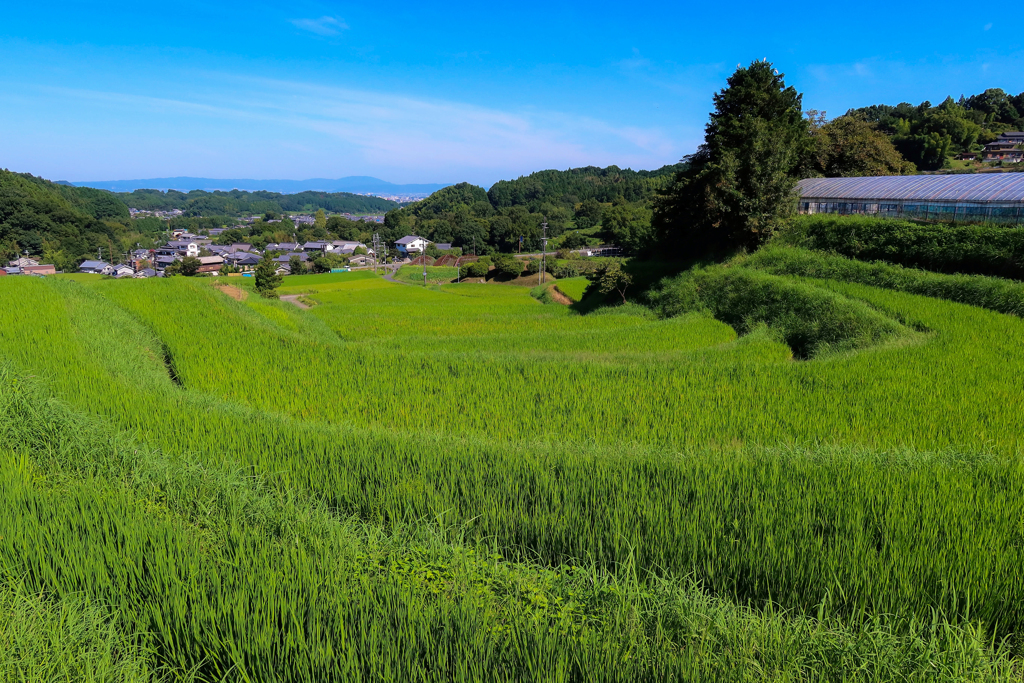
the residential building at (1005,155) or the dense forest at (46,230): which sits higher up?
the residential building at (1005,155)

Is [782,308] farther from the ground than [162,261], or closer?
closer

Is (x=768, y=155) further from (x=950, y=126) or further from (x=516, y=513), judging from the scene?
(x=950, y=126)

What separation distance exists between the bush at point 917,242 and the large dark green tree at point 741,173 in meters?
1.40

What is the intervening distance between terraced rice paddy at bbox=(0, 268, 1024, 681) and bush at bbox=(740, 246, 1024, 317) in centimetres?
410

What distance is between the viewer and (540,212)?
10719cm

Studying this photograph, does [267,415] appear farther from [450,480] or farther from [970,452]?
[970,452]

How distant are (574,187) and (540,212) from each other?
126 feet

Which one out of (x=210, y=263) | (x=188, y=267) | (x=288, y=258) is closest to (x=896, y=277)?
(x=188, y=267)

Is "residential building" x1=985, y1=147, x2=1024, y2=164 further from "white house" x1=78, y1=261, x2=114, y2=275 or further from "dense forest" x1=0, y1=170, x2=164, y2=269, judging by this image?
"dense forest" x1=0, y1=170, x2=164, y2=269

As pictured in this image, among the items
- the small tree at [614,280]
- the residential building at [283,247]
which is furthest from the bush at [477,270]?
the residential building at [283,247]

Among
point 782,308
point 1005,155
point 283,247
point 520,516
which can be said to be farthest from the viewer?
point 283,247

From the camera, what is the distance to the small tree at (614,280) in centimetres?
2417

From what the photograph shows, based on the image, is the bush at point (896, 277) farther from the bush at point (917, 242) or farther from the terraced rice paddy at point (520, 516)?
the terraced rice paddy at point (520, 516)

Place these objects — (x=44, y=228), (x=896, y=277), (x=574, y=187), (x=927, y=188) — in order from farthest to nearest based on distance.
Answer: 1. (x=574, y=187)
2. (x=44, y=228)
3. (x=927, y=188)
4. (x=896, y=277)
